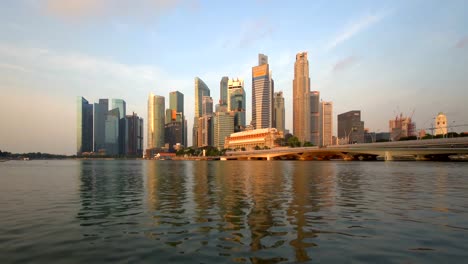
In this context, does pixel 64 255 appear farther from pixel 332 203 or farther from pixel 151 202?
pixel 332 203

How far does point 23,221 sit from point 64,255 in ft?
34.5

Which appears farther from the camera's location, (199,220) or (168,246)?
(199,220)

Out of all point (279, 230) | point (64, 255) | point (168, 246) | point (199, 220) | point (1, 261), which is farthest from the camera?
point (199, 220)

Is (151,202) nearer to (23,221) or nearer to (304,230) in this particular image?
(23,221)

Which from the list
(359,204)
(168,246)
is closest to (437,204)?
(359,204)

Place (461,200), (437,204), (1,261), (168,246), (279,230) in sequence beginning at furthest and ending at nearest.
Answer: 1. (461,200)
2. (437,204)
3. (279,230)
4. (168,246)
5. (1,261)

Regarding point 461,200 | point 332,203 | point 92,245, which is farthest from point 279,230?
point 461,200

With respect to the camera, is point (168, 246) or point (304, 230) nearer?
point (168, 246)

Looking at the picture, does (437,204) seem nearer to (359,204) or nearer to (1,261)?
(359,204)

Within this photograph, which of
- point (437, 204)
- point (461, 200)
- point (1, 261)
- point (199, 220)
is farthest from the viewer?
point (461, 200)

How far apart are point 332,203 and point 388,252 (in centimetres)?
1503

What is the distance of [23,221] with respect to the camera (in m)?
22.2

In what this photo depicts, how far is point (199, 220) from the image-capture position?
21.8 meters

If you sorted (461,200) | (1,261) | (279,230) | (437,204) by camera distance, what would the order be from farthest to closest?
1. (461,200)
2. (437,204)
3. (279,230)
4. (1,261)
